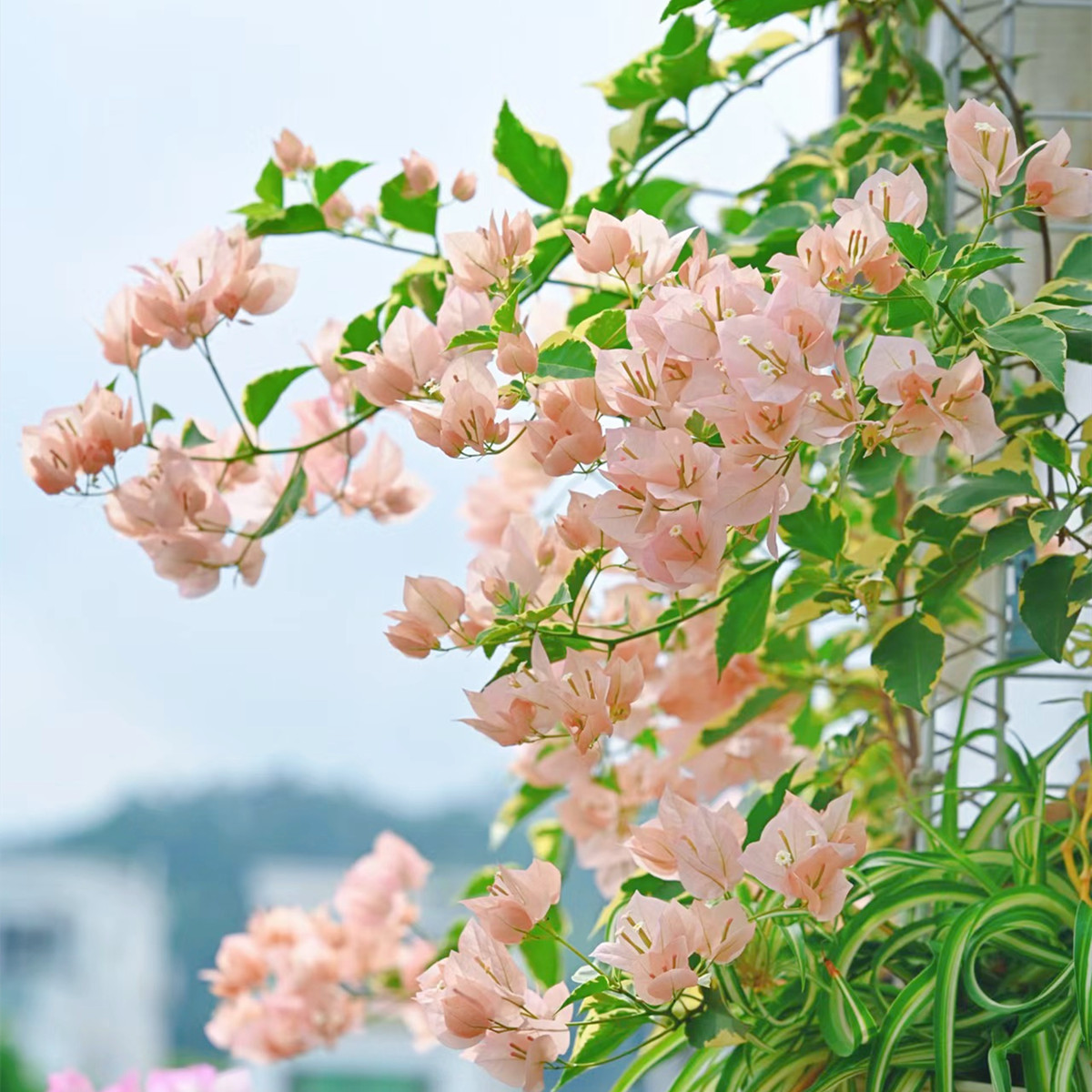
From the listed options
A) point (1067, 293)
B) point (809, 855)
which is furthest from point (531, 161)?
point (809, 855)

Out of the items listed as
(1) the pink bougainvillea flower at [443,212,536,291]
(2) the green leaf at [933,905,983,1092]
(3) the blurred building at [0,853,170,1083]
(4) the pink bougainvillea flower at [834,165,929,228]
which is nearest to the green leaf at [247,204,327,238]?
(1) the pink bougainvillea flower at [443,212,536,291]

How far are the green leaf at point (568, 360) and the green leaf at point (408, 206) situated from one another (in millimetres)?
221

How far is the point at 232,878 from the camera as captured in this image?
14672 millimetres

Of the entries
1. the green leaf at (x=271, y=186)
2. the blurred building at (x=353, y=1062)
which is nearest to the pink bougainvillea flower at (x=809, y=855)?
the green leaf at (x=271, y=186)

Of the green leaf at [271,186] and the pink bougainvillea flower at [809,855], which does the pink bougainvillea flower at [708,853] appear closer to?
the pink bougainvillea flower at [809,855]

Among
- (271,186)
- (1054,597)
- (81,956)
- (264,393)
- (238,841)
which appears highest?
(238,841)

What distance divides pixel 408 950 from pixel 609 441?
77cm

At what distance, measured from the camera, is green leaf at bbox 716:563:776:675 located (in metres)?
0.57

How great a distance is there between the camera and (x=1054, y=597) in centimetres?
48

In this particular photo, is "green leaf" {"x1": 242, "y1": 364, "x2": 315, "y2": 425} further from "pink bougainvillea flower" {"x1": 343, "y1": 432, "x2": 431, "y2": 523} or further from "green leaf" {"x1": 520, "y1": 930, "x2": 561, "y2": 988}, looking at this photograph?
"green leaf" {"x1": 520, "y1": 930, "x2": 561, "y2": 988}

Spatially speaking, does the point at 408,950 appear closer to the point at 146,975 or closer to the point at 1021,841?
the point at 1021,841

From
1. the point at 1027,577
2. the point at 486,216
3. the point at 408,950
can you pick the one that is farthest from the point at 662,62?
the point at 408,950

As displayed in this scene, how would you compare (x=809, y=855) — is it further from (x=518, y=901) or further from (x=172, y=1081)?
(x=172, y=1081)

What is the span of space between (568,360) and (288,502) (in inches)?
8.7
